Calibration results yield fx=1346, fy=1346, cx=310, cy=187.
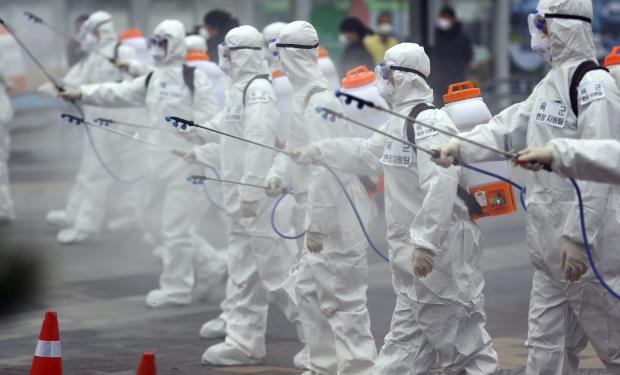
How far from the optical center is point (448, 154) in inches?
220

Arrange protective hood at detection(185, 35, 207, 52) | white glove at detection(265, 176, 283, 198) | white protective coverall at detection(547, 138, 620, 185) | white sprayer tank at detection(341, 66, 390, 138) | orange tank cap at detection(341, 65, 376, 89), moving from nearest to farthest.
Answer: white protective coverall at detection(547, 138, 620, 185)
white glove at detection(265, 176, 283, 198)
white sprayer tank at detection(341, 66, 390, 138)
orange tank cap at detection(341, 65, 376, 89)
protective hood at detection(185, 35, 207, 52)

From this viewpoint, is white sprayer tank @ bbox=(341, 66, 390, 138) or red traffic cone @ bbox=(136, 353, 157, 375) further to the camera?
white sprayer tank @ bbox=(341, 66, 390, 138)

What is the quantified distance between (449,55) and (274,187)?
34.9ft

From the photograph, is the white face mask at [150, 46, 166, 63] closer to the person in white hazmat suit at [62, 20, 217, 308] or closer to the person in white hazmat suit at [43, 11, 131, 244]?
the person in white hazmat suit at [62, 20, 217, 308]

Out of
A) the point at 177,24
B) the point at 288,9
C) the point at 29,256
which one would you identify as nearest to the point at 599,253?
the point at 177,24

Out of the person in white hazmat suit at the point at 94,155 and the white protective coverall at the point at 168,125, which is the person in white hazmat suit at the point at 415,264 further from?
the person in white hazmat suit at the point at 94,155

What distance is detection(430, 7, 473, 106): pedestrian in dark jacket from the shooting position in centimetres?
1741

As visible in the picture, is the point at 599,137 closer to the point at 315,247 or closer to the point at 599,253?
the point at 599,253

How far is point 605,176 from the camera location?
511 cm

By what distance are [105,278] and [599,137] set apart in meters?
6.06

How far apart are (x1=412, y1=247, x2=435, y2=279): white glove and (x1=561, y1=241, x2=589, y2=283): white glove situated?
0.71 meters

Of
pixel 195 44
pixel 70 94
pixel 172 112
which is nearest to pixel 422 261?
pixel 172 112

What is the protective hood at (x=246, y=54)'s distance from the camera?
8.04 meters

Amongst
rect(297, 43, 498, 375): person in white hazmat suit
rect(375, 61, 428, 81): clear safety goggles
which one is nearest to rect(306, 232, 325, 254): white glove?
rect(297, 43, 498, 375): person in white hazmat suit
